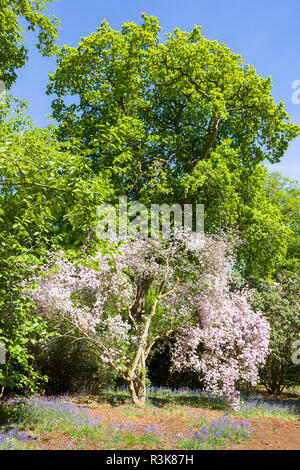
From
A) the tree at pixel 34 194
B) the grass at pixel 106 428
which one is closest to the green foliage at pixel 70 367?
the grass at pixel 106 428

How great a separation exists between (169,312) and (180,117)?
9.88 meters

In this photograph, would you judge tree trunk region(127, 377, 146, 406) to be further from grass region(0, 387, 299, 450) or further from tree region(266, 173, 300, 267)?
tree region(266, 173, 300, 267)

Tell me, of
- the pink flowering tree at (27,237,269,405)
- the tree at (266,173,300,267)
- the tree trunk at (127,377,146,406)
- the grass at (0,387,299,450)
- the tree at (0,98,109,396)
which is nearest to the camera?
the tree at (0,98,109,396)

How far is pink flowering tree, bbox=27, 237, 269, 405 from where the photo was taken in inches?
426

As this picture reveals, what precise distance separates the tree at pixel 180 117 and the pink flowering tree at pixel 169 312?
9.43ft

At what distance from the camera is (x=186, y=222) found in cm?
1484

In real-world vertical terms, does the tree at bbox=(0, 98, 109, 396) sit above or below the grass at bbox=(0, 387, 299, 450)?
above

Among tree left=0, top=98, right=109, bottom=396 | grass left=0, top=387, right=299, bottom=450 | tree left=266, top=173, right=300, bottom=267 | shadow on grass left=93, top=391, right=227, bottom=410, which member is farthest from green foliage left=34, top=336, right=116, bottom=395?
tree left=266, top=173, right=300, bottom=267

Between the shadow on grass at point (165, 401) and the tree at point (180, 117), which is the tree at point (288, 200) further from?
the shadow on grass at point (165, 401)

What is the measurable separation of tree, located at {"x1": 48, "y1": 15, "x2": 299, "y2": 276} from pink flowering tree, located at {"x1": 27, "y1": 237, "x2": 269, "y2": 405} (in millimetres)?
2873

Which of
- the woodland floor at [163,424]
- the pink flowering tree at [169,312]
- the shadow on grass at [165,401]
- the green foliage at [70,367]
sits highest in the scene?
the pink flowering tree at [169,312]

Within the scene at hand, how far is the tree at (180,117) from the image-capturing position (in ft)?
48.9

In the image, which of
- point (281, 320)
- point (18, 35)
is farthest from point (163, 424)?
point (18, 35)
